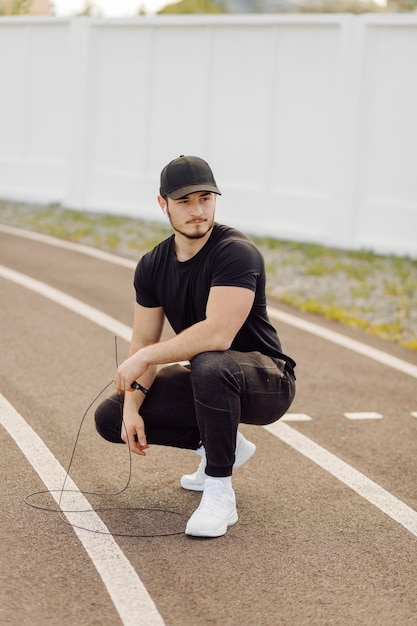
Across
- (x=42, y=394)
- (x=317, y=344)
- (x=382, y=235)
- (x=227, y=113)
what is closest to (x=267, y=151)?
(x=227, y=113)

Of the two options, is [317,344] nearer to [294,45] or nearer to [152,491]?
[152,491]

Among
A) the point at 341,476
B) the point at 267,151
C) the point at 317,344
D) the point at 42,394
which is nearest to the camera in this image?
the point at 341,476

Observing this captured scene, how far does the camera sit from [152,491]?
5277 millimetres

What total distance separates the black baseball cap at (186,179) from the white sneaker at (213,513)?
1.36 metres

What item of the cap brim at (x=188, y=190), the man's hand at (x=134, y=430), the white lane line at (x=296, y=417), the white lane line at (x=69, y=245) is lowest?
the white lane line at (x=296, y=417)

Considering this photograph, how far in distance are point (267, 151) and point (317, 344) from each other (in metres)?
5.42

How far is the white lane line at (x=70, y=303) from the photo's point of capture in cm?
882

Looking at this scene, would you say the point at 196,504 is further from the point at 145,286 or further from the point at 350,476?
the point at 145,286

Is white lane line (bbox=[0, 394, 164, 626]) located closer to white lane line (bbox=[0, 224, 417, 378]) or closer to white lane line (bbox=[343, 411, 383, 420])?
white lane line (bbox=[343, 411, 383, 420])

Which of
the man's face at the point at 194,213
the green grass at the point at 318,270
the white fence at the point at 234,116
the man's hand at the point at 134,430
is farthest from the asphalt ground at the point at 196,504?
the white fence at the point at 234,116

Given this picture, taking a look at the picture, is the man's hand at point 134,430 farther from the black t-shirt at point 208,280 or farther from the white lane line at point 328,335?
the white lane line at point 328,335

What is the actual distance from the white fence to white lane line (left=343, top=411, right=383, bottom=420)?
5956mm

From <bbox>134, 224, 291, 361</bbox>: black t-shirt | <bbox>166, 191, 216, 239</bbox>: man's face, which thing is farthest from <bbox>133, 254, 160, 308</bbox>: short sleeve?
<bbox>166, 191, 216, 239</bbox>: man's face

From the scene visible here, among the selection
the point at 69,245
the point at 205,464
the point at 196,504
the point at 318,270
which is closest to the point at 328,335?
the point at 318,270
